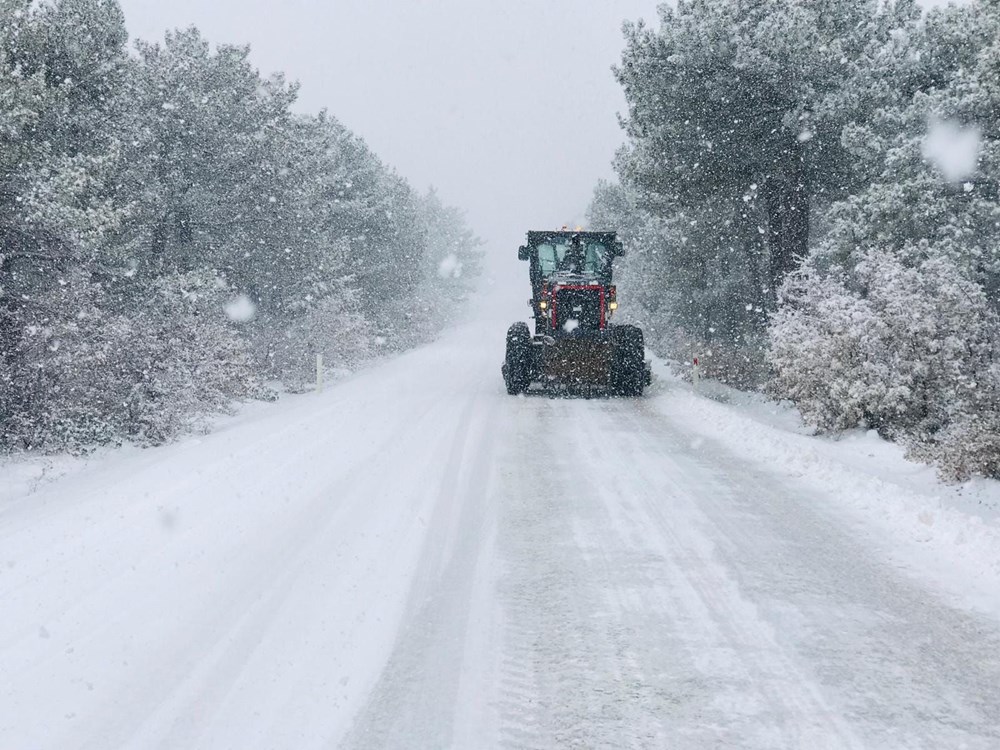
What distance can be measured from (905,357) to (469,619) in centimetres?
831

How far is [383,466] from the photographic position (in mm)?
8602

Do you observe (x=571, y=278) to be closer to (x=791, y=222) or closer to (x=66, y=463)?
(x=791, y=222)

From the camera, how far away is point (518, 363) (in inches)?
638

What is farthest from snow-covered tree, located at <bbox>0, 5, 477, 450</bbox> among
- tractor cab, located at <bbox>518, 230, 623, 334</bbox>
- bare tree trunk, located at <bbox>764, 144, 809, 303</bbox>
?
bare tree trunk, located at <bbox>764, 144, 809, 303</bbox>

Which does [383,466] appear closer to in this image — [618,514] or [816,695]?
[618,514]

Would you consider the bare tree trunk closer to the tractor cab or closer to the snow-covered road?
the tractor cab

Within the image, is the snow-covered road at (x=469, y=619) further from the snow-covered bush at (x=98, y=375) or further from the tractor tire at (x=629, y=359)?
the tractor tire at (x=629, y=359)

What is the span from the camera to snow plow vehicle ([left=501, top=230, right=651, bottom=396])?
51.9ft

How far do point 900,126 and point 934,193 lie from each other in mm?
1760

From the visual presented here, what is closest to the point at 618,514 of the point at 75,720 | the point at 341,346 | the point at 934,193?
the point at 75,720

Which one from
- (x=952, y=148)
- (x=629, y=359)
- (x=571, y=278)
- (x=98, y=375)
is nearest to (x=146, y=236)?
(x=98, y=375)

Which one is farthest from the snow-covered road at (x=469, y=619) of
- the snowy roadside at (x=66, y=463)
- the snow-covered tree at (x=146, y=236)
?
the snow-covered tree at (x=146, y=236)

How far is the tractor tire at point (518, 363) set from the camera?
637 inches

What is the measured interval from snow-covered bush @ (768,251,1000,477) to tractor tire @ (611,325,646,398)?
472 cm
